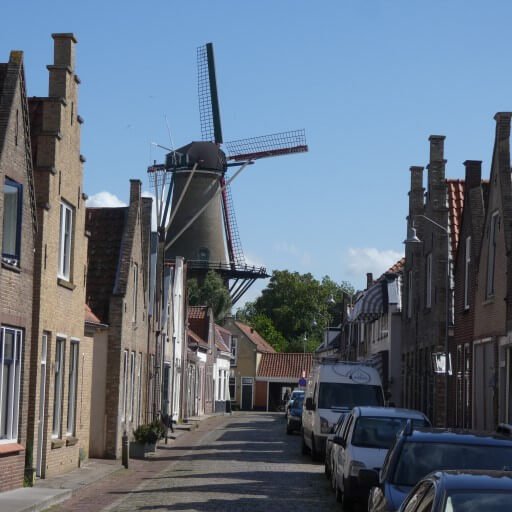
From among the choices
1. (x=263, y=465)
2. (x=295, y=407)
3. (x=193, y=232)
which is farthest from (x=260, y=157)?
(x=263, y=465)

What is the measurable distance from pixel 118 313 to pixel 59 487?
30.7 feet

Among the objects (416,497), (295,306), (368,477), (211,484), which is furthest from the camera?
(295,306)

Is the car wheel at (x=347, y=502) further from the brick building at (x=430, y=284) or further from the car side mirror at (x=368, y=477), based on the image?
the brick building at (x=430, y=284)

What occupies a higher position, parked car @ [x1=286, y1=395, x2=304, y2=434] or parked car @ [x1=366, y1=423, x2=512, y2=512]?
parked car @ [x1=366, y1=423, x2=512, y2=512]

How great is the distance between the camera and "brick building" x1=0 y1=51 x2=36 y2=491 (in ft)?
61.9

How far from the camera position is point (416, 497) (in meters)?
8.50

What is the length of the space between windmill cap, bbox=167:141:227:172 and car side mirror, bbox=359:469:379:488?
2455 inches

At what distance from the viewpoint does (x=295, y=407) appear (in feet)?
157

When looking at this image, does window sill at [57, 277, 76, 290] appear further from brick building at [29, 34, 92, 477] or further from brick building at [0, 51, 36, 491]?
brick building at [0, 51, 36, 491]

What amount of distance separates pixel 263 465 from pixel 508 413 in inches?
277

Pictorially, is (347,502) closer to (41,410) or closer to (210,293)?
(41,410)

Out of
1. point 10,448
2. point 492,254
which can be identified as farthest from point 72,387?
point 492,254

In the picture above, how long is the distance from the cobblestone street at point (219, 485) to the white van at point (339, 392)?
999 mm

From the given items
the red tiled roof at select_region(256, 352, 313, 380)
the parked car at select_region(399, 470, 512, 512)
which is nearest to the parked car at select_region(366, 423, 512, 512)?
the parked car at select_region(399, 470, 512, 512)
